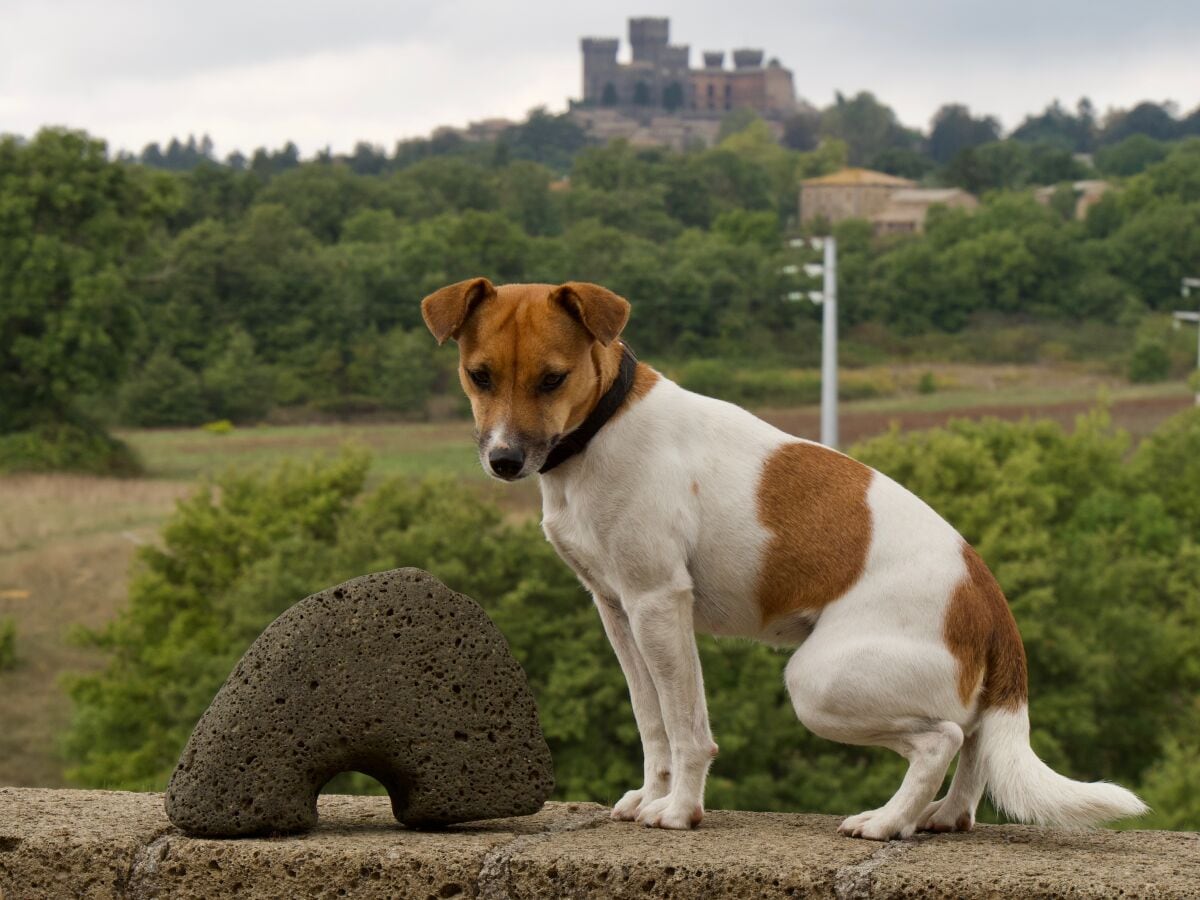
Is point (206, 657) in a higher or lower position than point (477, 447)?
lower

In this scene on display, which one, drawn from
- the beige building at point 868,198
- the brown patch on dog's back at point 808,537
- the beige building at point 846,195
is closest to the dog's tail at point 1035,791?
the brown patch on dog's back at point 808,537

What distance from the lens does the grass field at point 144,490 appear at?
6894 centimetres

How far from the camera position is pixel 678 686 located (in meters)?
7.26

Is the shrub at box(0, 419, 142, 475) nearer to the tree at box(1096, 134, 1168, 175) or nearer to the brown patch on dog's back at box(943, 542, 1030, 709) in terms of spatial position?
the brown patch on dog's back at box(943, 542, 1030, 709)

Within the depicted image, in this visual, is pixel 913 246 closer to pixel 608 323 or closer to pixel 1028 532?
pixel 1028 532

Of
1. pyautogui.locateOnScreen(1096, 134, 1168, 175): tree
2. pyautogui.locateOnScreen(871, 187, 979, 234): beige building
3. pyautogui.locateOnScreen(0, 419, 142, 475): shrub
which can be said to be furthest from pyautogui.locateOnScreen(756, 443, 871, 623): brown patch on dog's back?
pyautogui.locateOnScreen(1096, 134, 1168, 175): tree

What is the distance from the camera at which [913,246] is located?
5167 inches

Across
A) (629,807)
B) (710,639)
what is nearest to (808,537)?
(629,807)

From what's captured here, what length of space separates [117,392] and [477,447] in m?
98.9

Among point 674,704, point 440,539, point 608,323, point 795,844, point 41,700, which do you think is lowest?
point 41,700

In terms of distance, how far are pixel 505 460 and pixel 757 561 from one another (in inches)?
44.3

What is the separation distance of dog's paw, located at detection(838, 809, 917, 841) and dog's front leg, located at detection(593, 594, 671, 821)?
2.64ft

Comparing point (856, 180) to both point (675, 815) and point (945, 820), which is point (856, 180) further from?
point (675, 815)

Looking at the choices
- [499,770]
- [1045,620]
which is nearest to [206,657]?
[1045,620]
